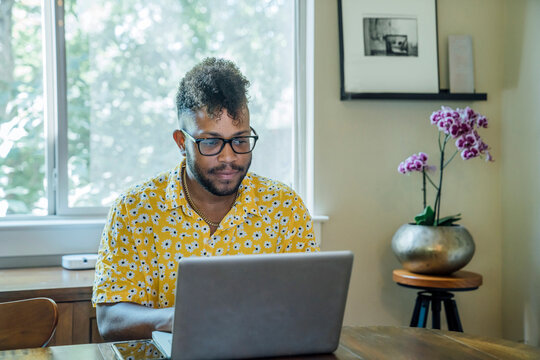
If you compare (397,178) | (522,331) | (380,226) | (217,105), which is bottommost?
(522,331)

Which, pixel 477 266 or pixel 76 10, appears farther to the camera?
pixel 477 266

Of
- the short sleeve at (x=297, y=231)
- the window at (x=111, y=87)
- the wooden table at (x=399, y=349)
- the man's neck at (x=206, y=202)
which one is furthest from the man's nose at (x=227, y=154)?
the window at (x=111, y=87)

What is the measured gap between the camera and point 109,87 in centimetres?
279

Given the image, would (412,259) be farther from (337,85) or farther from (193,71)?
(193,71)

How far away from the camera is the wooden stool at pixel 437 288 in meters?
2.55

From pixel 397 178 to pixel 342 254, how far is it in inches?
74.0

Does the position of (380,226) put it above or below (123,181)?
below

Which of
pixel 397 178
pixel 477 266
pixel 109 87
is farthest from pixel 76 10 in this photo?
pixel 477 266

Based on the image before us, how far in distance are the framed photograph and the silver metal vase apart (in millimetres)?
683

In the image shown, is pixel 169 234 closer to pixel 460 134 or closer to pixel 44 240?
pixel 44 240

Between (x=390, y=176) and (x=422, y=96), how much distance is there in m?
0.39

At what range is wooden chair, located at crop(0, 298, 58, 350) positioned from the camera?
153 cm

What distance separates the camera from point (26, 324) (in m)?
1.55

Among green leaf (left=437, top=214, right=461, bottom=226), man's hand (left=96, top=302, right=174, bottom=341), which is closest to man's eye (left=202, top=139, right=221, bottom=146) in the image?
man's hand (left=96, top=302, right=174, bottom=341)
